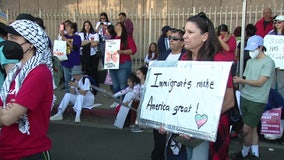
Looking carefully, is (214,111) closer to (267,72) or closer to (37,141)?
(37,141)

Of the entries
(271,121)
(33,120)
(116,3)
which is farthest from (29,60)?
(116,3)

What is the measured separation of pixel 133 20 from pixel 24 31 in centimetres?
984

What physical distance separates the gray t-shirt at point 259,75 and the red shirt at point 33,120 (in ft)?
11.6

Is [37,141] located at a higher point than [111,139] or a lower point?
higher

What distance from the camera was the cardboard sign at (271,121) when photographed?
21.8 ft

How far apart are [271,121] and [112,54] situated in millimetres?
3930

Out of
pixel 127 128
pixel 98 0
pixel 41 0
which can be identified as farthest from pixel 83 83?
pixel 41 0

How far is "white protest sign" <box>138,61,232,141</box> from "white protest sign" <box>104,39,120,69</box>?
556cm

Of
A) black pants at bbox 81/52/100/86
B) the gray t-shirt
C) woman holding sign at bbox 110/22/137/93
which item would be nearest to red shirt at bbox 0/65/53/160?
the gray t-shirt

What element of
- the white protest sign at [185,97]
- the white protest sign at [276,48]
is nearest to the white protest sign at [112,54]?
the white protest sign at [276,48]

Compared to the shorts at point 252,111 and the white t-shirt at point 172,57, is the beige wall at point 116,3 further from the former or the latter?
the white t-shirt at point 172,57

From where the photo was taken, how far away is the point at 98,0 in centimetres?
1397

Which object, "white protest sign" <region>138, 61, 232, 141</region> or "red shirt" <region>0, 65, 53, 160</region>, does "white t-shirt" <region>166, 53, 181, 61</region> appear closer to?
"white protest sign" <region>138, 61, 232, 141</region>

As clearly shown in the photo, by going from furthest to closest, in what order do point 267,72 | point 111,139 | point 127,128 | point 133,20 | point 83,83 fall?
point 133,20 < point 83,83 < point 127,128 < point 111,139 < point 267,72
